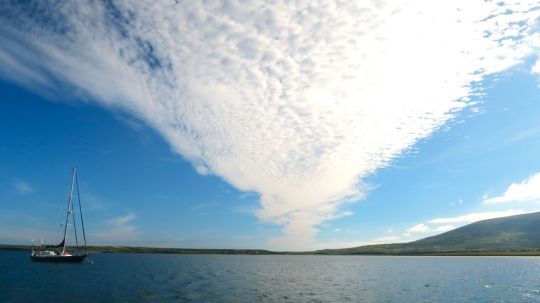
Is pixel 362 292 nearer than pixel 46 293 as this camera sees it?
No

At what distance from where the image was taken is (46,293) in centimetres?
6188


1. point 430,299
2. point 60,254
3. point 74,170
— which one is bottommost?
point 430,299

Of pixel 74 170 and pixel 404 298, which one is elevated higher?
pixel 74 170

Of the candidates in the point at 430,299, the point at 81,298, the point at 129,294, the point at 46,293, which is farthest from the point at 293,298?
the point at 46,293

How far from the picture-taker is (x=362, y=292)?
70.3m

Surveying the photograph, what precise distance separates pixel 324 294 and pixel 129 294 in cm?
3534

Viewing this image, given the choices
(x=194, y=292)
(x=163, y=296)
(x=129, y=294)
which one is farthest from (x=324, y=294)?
(x=129, y=294)

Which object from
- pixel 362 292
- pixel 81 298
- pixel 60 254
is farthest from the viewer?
pixel 60 254

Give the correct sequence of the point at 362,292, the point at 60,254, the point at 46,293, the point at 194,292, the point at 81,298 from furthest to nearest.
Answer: the point at 60,254 → the point at 362,292 → the point at 194,292 → the point at 46,293 → the point at 81,298

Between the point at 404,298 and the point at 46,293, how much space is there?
6314 cm

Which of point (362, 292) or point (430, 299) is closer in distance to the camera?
point (430, 299)

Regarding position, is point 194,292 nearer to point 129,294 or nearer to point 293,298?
point 129,294

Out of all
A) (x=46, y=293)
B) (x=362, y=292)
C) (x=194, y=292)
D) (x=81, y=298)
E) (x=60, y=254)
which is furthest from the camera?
(x=60, y=254)

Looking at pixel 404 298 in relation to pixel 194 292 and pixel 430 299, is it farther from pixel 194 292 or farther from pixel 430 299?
pixel 194 292
